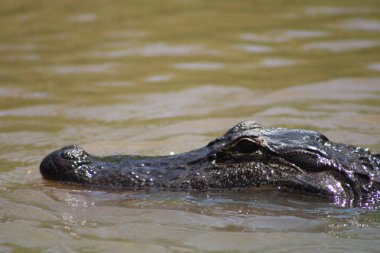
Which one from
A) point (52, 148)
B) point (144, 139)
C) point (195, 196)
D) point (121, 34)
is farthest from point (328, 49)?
point (195, 196)

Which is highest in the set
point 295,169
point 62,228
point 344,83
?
point 344,83

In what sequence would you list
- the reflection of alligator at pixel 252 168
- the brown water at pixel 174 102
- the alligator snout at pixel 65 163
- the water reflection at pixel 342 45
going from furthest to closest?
the water reflection at pixel 342 45, the alligator snout at pixel 65 163, the reflection of alligator at pixel 252 168, the brown water at pixel 174 102

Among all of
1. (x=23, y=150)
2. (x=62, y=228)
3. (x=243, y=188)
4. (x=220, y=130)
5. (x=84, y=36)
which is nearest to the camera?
(x=62, y=228)

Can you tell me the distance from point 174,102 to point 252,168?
11.7 ft

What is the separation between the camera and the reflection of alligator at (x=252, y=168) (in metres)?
6.23

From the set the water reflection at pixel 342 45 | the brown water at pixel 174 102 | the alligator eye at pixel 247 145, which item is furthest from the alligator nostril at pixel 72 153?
the water reflection at pixel 342 45

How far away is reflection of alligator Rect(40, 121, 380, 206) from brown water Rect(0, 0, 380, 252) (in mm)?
130

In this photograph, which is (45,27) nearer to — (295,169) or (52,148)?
(52,148)

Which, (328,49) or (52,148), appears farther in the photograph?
(328,49)

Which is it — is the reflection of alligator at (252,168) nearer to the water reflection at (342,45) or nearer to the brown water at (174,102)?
the brown water at (174,102)

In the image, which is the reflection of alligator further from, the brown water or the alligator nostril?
the brown water

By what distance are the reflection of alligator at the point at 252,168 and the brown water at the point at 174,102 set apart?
130 millimetres

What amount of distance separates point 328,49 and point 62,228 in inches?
273

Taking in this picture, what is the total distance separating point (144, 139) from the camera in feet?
27.7
